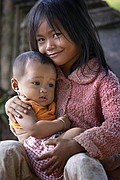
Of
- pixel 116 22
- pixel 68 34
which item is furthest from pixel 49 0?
pixel 116 22

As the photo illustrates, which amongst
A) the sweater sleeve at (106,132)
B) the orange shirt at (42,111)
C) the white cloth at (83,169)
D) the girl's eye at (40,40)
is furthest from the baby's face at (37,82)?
the white cloth at (83,169)

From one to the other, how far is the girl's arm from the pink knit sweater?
107 mm

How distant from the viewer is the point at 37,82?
2.27 metres

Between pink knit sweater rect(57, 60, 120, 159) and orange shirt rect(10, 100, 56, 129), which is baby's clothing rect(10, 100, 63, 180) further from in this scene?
pink knit sweater rect(57, 60, 120, 159)

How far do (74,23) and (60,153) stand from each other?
622mm

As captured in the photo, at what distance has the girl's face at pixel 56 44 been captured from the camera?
2.33 meters

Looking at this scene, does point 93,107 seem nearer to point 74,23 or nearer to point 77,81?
point 77,81

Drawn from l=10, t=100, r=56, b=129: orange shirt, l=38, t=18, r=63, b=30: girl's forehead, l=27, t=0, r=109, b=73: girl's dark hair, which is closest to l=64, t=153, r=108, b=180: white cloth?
l=10, t=100, r=56, b=129: orange shirt

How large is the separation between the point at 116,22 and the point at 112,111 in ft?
5.40

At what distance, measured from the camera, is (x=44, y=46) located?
2.38m

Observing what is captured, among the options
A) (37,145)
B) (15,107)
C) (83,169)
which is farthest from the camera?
(15,107)

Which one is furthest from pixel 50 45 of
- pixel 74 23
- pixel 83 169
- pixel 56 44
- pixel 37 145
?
pixel 83 169

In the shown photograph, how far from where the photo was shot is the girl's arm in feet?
7.15

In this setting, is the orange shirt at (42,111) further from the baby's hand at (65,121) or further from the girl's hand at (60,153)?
the girl's hand at (60,153)
